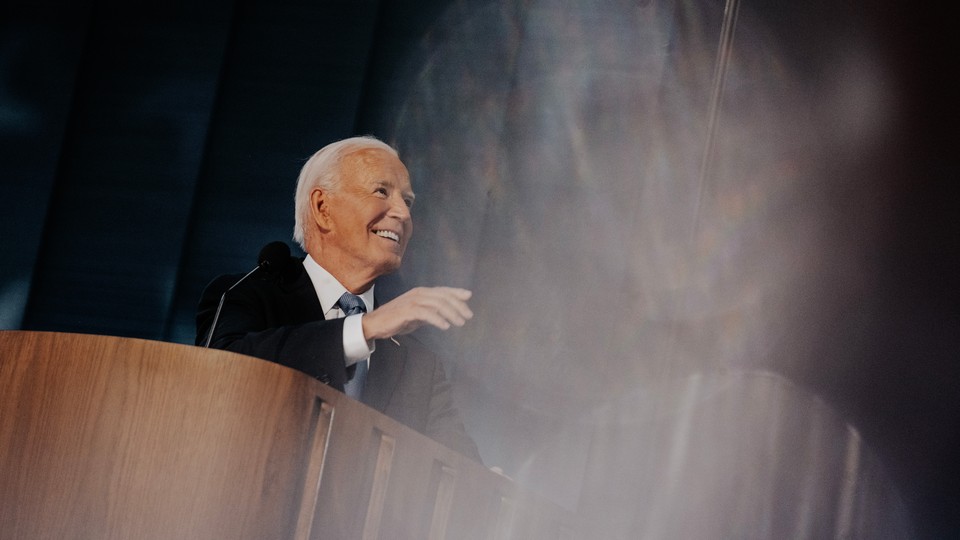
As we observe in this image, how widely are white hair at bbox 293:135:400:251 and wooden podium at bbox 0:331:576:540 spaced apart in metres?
0.94

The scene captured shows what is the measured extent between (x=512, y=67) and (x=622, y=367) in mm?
1157

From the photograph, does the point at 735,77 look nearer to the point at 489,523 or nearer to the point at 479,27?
the point at 479,27

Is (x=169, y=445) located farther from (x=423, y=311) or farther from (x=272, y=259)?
(x=272, y=259)

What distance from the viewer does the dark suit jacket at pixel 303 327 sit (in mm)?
1606

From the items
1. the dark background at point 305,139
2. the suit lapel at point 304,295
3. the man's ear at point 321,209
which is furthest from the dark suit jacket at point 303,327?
the dark background at point 305,139

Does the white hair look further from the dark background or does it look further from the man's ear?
the dark background

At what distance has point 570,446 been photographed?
10.6 feet

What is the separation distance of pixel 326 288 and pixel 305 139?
201cm

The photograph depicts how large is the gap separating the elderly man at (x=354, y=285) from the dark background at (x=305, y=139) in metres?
0.92

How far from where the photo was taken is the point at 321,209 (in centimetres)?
201

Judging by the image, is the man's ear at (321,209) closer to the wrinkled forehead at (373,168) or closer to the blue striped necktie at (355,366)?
the wrinkled forehead at (373,168)

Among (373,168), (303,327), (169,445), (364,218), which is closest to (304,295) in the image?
(364,218)

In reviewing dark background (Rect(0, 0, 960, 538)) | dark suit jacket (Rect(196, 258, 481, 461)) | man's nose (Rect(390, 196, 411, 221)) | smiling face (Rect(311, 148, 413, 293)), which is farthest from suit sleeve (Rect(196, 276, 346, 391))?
dark background (Rect(0, 0, 960, 538))

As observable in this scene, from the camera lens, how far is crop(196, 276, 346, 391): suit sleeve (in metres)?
1.36
